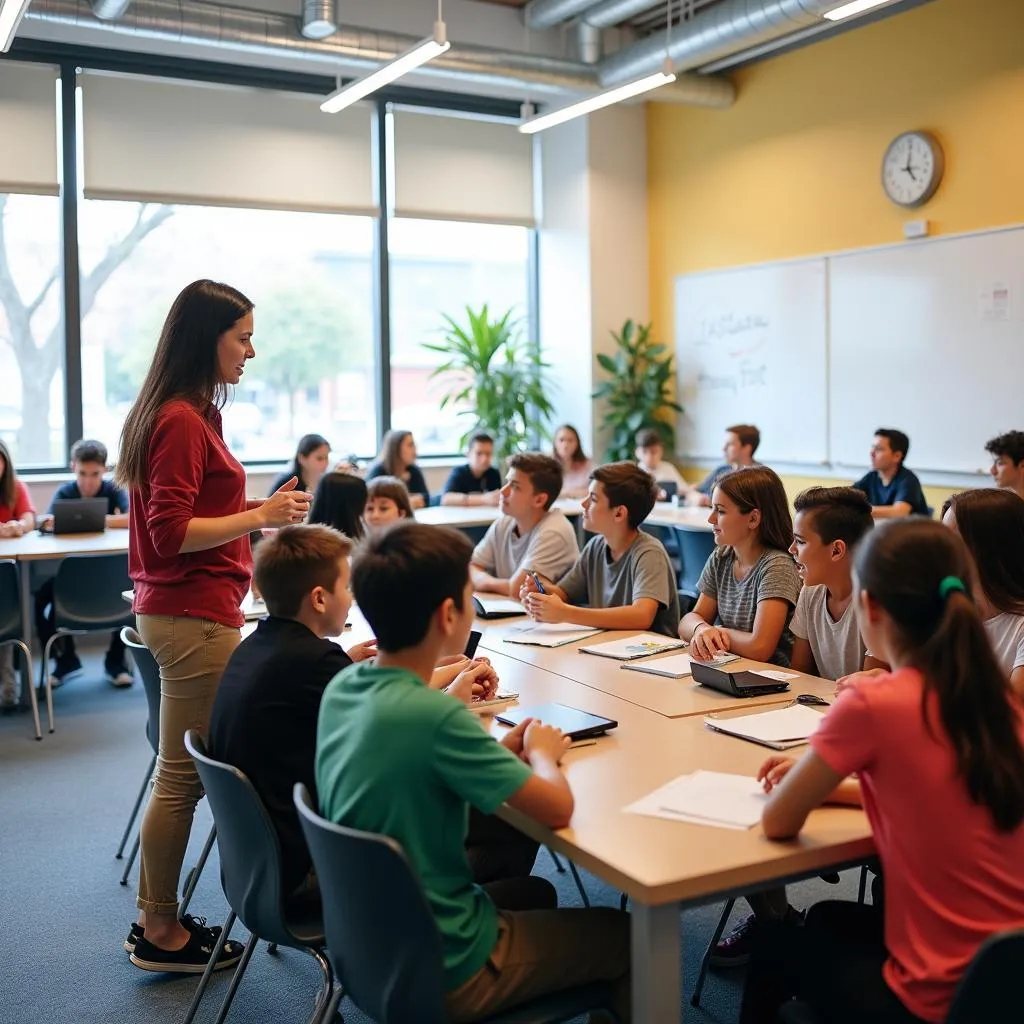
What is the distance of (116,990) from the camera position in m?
2.68

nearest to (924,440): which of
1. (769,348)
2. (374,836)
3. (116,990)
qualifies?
(769,348)

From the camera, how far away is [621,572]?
11.5 ft

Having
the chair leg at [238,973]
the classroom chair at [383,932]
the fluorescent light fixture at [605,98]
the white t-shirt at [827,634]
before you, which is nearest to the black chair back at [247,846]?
the chair leg at [238,973]

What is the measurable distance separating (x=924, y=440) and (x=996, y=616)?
4.42 meters

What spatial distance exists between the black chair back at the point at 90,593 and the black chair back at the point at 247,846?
3.22 m

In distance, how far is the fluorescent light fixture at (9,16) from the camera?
4.82 m

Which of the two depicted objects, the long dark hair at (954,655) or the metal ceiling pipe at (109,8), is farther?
the metal ceiling pipe at (109,8)

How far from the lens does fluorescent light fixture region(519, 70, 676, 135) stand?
20.2 ft

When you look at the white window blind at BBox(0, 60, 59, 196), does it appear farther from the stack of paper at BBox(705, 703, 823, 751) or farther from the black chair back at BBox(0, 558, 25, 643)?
the stack of paper at BBox(705, 703, 823, 751)

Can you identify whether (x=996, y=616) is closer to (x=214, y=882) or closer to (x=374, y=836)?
(x=374, y=836)

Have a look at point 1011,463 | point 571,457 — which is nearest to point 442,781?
point 1011,463

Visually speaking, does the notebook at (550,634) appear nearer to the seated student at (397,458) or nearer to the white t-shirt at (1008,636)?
the white t-shirt at (1008,636)

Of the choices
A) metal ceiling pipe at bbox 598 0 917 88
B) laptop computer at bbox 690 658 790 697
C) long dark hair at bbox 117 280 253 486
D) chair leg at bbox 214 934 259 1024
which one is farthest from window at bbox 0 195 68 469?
laptop computer at bbox 690 658 790 697

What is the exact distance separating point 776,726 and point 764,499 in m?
0.96
